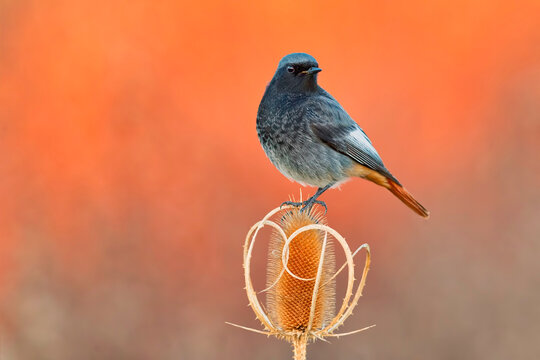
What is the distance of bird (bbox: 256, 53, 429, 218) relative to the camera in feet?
17.0

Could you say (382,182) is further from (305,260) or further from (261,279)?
(261,279)

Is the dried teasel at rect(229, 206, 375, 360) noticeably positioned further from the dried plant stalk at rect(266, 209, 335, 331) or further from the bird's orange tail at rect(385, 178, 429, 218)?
the bird's orange tail at rect(385, 178, 429, 218)

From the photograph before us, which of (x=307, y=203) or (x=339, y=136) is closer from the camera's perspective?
(x=307, y=203)

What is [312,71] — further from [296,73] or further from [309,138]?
[309,138]

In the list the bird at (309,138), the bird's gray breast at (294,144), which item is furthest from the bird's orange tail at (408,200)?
the bird's gray breast at (294,144)

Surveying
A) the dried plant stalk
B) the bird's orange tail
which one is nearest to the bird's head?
the bird's orange tail

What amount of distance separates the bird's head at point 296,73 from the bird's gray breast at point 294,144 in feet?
0.37

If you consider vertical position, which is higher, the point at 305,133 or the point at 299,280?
the point at 305,133

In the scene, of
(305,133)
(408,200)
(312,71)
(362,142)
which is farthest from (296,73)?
(408,200)

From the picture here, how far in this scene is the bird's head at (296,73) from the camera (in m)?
5.18

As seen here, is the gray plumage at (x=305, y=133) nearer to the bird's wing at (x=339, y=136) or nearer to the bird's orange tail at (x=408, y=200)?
the bird's wing at (x=339, y=136)

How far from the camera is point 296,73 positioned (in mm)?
5301

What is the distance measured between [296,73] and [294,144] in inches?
25.5

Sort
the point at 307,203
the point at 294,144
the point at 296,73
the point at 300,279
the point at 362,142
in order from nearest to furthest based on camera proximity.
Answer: the point at 300,279 → the point at 307,203 → the point at 294,144 → the point at 296,73 → the point at 362,142
